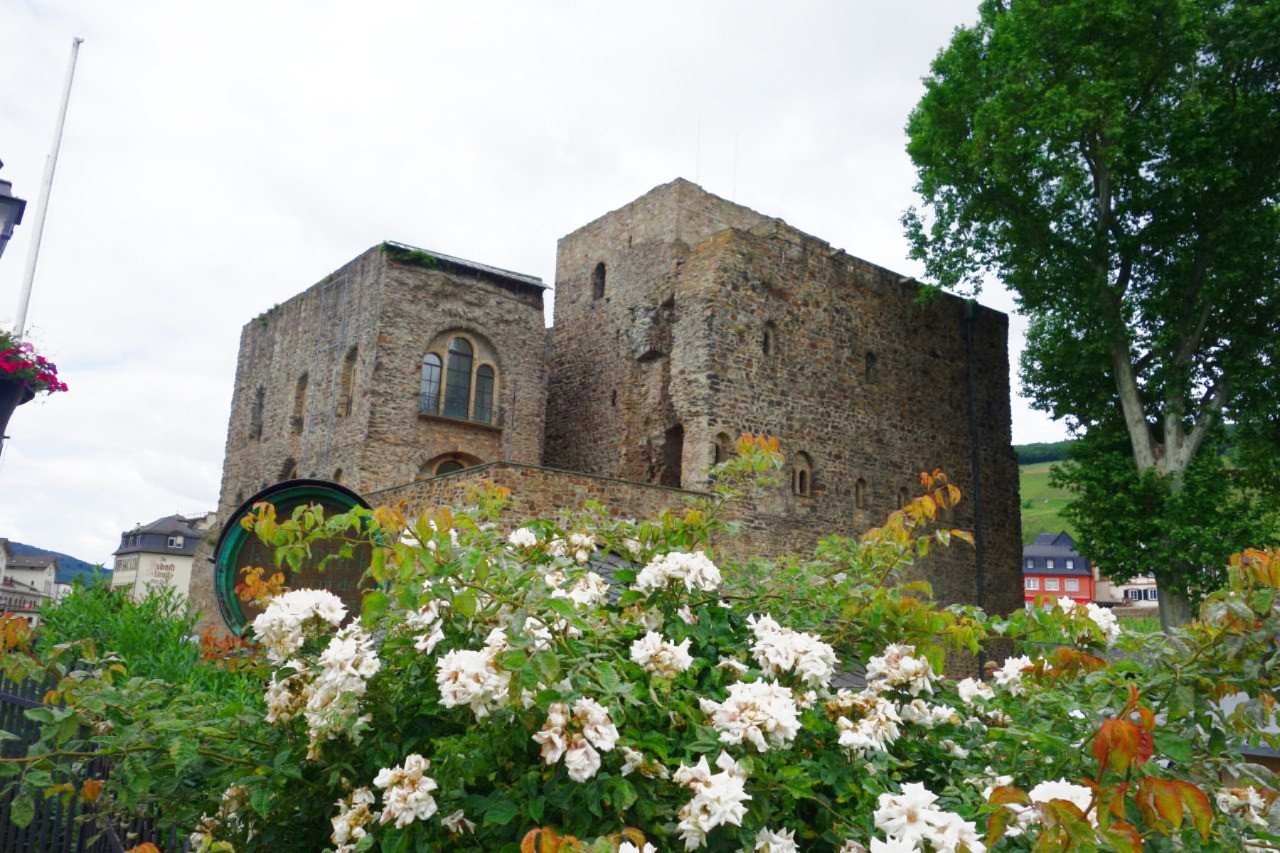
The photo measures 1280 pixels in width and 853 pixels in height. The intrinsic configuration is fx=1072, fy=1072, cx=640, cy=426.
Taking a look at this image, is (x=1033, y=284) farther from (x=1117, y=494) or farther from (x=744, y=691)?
(x=744, y=691)

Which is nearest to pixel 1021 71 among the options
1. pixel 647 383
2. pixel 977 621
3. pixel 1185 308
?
pixel 1185 308

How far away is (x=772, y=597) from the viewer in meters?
3.99

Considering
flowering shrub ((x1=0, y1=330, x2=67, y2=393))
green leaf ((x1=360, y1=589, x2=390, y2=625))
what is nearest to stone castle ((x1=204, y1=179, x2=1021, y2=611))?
flowering shrub ((x1=0, y1=330, x2=67, y2=393))

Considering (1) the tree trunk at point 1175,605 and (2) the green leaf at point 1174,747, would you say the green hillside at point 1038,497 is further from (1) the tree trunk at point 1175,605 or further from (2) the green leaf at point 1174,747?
(2) the green leaf at point 1174,747

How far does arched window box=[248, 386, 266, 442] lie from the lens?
92.1 ft

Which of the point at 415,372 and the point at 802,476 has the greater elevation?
the point at 415,372

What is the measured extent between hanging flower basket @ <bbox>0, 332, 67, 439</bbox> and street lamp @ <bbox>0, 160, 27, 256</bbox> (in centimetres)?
80

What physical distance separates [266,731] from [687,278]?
17.8 meters

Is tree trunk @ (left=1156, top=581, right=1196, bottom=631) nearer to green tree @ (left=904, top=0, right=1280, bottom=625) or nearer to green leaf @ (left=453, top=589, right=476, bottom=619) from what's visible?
green tree @ (left=904, top=0, right=1280, bottom=625)

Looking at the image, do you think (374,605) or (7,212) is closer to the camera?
(374,605)

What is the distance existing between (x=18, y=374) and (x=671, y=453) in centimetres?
1501

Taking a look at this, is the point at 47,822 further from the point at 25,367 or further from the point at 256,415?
the point at 256,415

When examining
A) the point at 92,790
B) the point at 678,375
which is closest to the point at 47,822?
the point at 92,790

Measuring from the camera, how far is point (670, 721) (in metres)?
3.16
